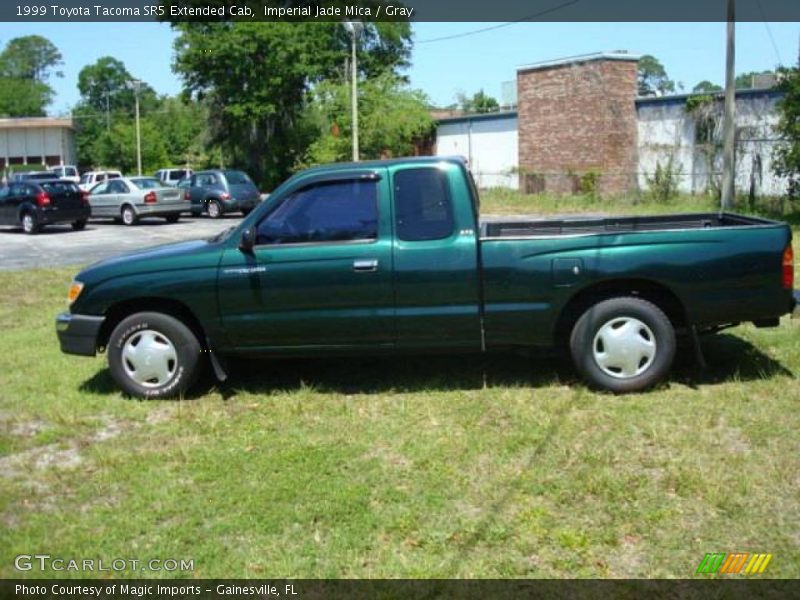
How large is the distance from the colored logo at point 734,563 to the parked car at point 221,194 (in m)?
27.3

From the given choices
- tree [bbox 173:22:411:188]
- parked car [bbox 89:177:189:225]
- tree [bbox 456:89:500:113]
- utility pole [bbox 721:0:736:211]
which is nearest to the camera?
utility pole [bbox 721:0:736:211]

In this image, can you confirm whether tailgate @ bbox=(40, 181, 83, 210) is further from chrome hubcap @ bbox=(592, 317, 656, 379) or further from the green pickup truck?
chrome hubcap @ bbox=(592, 317, 656, 379)

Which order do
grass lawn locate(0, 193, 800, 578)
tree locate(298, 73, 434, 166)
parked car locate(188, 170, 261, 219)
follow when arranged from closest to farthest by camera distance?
grass lawn locate(0, 193, 800, 578) → parked car locate(188, 170, 261, 219) → tree locate(298, 73, 434, 166)

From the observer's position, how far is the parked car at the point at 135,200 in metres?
27.7

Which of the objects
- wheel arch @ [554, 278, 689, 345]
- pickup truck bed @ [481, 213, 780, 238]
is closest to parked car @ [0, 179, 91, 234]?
pickup truck bed @ [481, 213, 780, 238]

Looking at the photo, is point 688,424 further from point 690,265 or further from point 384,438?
point 384,438

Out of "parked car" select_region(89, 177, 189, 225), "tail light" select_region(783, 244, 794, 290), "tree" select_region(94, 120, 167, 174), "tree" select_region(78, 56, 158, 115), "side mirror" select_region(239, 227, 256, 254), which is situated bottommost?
"tail light" select_region(783, 244, 794, 290)

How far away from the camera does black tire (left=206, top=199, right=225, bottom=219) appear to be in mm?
30422

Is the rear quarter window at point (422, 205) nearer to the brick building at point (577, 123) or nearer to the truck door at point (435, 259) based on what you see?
the truck door at point (435, 259)

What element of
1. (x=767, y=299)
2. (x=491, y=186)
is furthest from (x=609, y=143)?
(x=767, y=299)

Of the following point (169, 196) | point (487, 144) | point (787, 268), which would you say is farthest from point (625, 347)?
point (487, 144)

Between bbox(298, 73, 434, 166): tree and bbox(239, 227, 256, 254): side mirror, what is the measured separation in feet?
117

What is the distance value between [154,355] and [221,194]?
24.1 m

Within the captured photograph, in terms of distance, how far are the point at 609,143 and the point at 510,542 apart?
31486 millimetres
